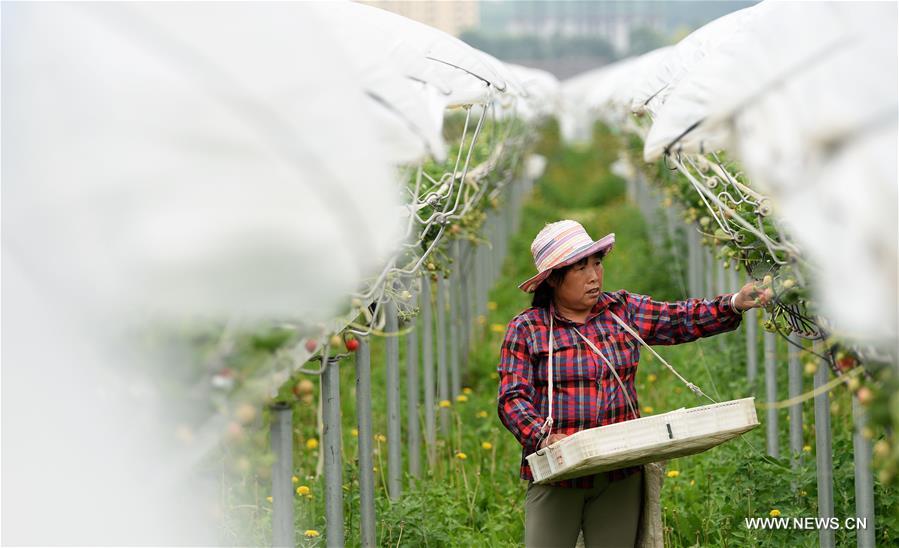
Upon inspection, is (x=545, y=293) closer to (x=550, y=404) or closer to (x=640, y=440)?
(x=550, y=404)

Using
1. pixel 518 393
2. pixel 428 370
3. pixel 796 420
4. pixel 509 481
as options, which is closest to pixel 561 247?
pixel 518 393

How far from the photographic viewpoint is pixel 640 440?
3021 millimetres

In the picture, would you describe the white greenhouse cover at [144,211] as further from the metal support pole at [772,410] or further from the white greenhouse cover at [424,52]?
the metal support pole at [772,410]

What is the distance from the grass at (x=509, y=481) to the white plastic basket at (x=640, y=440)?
357mm

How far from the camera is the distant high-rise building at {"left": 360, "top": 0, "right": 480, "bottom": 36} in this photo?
107312 millimetres

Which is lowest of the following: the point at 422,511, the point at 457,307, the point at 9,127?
the point at 422,511

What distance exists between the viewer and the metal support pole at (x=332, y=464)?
328cm

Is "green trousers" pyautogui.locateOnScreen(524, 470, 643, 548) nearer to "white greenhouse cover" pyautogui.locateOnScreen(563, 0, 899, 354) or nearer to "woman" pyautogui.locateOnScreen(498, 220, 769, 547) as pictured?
"woman" pyautogui.locateOnScreen(498, 220, 769, 547)

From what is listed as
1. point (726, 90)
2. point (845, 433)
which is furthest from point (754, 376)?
point (726, 90)

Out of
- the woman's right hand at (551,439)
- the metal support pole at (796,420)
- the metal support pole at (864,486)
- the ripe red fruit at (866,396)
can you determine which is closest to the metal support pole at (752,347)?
the metal support pole at (796,420)

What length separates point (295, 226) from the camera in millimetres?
2121

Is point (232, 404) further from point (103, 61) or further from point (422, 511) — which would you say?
point (422, 511)

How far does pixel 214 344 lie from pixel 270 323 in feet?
0.45

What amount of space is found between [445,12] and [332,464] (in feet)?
373
